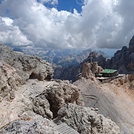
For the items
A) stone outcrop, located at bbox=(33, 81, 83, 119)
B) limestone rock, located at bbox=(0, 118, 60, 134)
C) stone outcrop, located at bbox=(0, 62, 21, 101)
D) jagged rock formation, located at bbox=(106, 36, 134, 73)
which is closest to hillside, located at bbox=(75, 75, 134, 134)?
stone outcrop, located at bbox=(33, 81, 83, 119)

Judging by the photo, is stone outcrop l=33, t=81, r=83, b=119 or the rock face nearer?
the rock face

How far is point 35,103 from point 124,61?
432 feet

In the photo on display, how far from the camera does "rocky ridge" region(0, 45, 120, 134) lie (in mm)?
9555

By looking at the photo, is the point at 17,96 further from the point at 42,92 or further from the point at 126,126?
the point at 126,126

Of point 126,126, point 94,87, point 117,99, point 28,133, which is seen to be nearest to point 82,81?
point 94,87

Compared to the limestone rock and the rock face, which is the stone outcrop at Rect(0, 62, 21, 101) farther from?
the limestone rock

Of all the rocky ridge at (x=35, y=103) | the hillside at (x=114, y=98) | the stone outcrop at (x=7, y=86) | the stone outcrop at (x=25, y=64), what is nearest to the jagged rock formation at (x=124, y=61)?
the hillside at (x=114, y=98)

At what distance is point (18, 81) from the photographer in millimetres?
29375

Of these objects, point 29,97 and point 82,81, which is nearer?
point 29,97

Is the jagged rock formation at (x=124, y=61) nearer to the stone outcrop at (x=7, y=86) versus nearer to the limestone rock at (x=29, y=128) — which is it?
the stone outcrop at (x=7, y=86)

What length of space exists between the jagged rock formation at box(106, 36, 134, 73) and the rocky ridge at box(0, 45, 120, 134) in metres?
107

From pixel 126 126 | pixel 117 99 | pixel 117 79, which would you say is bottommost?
pixel 126 126

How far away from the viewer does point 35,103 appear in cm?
2484

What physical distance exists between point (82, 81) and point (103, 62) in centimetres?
Answer: 12115
